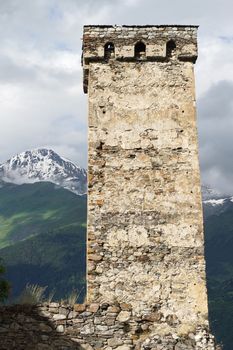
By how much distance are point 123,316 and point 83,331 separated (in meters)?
0.82

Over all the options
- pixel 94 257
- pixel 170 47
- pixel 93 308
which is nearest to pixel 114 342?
pixel 93 308

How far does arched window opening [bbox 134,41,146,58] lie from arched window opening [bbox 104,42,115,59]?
525 mm

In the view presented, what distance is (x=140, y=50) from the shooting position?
12.0 m

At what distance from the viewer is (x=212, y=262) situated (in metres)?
166

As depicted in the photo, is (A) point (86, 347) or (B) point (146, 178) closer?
(A) point (86, 347)

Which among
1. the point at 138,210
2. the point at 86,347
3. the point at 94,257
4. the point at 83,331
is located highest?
the point at 138,210

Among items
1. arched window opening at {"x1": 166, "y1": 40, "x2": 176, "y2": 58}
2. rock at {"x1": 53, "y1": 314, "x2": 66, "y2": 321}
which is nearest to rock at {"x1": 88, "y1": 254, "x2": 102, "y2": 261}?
rock at {"x1": 53, "y1": 314, "x2": 66, "y2": 321}

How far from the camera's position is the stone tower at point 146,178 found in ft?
34.1

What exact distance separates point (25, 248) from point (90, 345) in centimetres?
13807

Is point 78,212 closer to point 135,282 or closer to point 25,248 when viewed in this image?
point 25,248

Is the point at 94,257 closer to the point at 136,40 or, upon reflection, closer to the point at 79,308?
the point at 79,308

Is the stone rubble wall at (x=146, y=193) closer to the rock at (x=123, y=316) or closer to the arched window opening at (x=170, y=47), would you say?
the arched window opening at (x=170, y=47)

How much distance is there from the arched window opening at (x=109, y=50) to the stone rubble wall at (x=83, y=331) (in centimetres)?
554

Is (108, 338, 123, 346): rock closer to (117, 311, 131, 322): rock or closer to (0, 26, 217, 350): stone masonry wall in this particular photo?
(0, 26, 217, 350): stone masonry wall
